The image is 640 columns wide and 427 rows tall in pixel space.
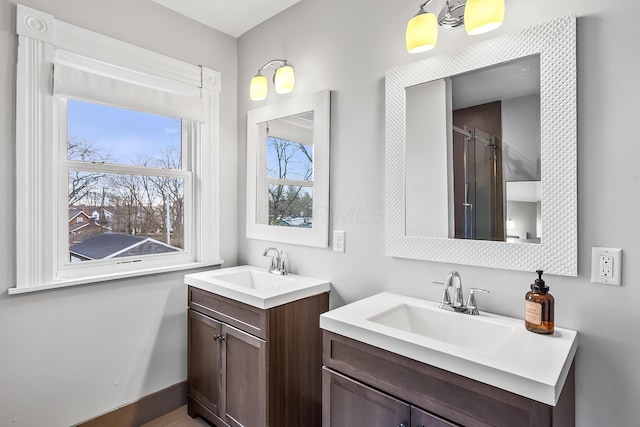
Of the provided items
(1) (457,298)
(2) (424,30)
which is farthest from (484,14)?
(1) (457,298)

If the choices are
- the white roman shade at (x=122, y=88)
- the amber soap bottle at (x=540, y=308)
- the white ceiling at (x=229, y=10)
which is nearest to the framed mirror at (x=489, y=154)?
the amber soap bottle at (x=540, y=308)

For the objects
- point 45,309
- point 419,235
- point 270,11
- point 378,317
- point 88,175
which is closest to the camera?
point 378,317

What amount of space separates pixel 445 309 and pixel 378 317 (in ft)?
0.96

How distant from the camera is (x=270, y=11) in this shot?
2.22 metres

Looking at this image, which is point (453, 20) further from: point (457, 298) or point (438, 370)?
point (438, 370)

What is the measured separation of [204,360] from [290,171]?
126 cm

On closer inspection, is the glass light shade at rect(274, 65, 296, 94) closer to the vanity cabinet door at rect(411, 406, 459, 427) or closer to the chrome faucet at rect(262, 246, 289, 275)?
the chrome faucet at rect(262, 246, 289, 275)

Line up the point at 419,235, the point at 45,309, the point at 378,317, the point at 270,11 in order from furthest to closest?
1. the point at 270,11
2. the point at 45,309
3. the point at 419,235
4. the point at 378,317

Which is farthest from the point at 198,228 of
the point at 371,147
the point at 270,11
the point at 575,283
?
the point at 575,283

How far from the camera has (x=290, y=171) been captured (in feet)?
7.14

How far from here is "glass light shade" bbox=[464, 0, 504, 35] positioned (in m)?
1.19

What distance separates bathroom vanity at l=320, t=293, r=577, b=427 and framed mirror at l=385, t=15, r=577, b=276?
0.28 m

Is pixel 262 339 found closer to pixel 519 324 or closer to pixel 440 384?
pixel 440 384

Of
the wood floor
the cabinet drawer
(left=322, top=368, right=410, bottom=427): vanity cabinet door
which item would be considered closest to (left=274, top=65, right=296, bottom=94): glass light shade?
the cabinet drawer
